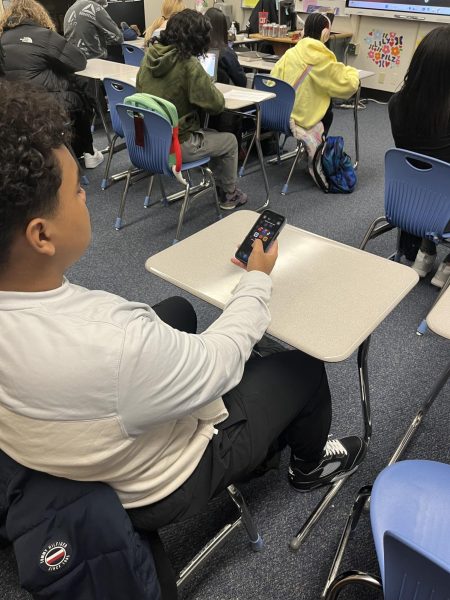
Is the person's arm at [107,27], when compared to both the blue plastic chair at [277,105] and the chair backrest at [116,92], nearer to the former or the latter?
the chair backrest at [116,92]

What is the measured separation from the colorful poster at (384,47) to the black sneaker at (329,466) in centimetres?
539

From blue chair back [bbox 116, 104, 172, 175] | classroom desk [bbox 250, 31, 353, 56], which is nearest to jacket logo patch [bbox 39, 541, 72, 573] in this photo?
blue chair back [bbox 116, 104, 172, 175]

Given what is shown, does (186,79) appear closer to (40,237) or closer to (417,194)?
(417,194)

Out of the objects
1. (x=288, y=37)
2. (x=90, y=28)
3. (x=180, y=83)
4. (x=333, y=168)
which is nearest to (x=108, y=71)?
(x=90, y=28)

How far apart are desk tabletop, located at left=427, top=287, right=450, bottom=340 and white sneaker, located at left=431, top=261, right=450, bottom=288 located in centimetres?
139

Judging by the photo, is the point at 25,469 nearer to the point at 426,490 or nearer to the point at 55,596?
the point at 55,596

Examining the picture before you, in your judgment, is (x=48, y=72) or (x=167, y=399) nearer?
(x=167, y=399)

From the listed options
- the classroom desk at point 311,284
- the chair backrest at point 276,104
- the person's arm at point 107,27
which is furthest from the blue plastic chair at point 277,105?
the classroom desk at point 311,284

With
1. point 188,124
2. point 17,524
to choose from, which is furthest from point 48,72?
point 17,524

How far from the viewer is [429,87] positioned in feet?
6.16

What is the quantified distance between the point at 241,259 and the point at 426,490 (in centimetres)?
66

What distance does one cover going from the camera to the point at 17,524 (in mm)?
621

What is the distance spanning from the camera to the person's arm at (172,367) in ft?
2.09

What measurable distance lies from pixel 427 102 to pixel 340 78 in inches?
54.0
